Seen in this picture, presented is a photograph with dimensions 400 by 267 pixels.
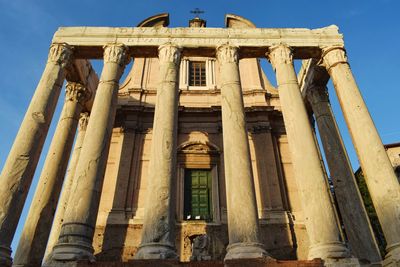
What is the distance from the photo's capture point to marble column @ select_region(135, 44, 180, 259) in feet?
33.3

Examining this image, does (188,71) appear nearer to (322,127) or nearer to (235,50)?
(235,50)

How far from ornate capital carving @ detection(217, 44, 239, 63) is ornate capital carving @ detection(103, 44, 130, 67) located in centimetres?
408

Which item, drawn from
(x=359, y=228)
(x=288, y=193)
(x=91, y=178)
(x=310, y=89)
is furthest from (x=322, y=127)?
(x=91, y=178)

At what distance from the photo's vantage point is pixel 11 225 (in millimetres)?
10680

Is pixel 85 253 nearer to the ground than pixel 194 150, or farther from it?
nearer to the ground

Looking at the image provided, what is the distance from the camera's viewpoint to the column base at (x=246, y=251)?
31.8 feet

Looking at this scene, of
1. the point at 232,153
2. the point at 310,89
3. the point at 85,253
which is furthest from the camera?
the point at 310,89

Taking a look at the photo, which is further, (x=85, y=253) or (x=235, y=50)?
(x=235, y=50)

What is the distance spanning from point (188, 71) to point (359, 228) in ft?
42.4

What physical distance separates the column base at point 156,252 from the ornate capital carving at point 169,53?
7799 mm

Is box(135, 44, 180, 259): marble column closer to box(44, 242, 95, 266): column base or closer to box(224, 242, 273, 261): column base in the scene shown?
box(44, 242, 95, 266): column base

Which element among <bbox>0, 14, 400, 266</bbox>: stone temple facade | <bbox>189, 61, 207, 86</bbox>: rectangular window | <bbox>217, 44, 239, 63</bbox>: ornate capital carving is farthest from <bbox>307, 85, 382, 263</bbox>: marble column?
<bbox>189, 61, 207, 86</bbox>: rectangular window

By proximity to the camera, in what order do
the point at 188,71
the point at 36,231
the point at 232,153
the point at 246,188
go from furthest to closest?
the point at 188,71 → the point at 36,231 → the point at 232,153 → the point at 246,188

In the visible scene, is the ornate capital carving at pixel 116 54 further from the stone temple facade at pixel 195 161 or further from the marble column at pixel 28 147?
the marble column at pixel 28 147
